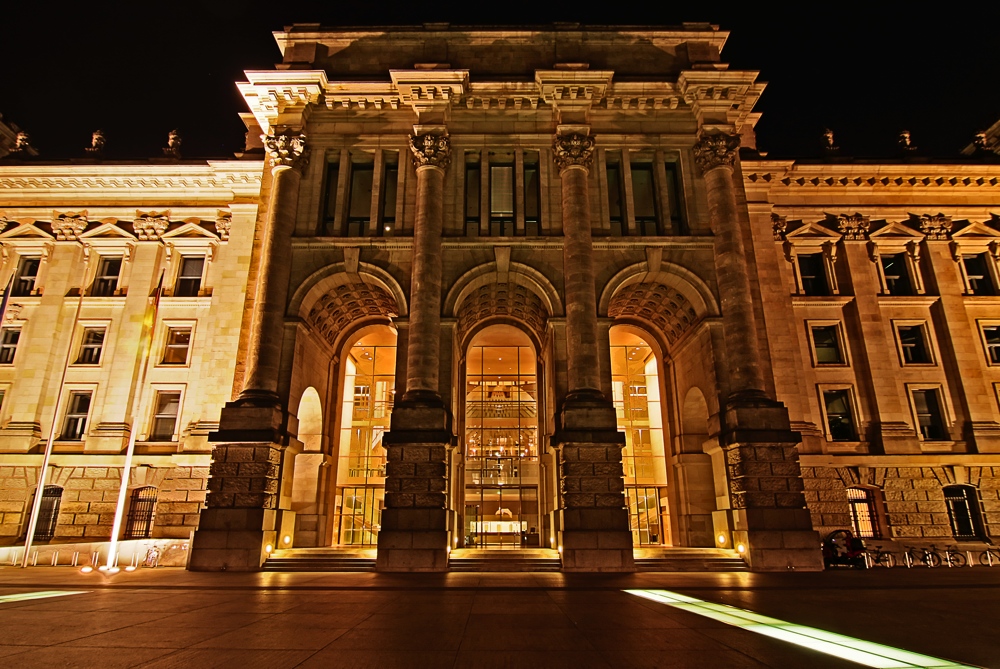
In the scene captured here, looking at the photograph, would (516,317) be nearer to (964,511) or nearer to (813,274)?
(813,274)

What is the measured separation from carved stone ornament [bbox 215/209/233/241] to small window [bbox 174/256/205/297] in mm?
2051

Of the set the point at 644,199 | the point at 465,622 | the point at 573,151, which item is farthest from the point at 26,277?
the point at 465,622

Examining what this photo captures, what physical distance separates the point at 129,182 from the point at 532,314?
83.0ft

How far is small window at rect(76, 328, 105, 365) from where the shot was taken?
3244 cm

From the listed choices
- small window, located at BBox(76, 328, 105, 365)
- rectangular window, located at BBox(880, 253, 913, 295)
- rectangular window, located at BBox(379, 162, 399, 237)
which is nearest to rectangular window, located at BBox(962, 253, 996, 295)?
rectangular window, located at BBox(880, 253, 913, 295)

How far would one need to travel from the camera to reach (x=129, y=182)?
34.5 m

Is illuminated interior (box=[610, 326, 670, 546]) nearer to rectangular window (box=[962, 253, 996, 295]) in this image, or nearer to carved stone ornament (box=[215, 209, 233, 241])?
rectangular window (box=[962, 253, 996, 295])

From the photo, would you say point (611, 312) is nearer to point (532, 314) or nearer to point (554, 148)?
point (532, 314)

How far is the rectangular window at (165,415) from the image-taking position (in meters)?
30.7

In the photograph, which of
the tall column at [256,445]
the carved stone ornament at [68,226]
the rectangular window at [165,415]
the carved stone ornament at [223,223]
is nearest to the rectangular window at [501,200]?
the tall column at [256,445]

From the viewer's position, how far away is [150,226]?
34.1m

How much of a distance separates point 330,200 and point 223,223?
342 inches

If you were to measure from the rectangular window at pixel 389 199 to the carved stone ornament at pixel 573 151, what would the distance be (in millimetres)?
8153

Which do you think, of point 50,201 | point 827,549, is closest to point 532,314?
point 827,549
